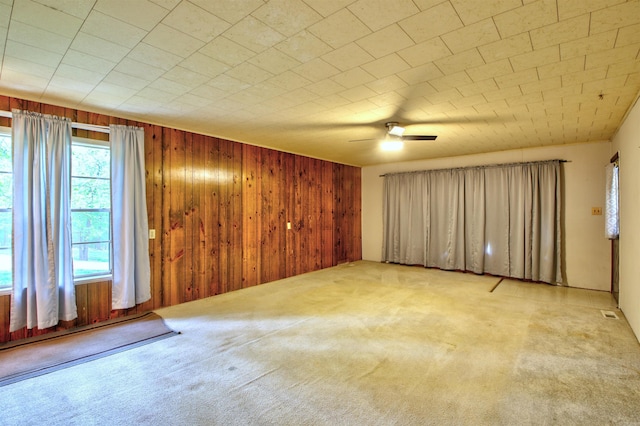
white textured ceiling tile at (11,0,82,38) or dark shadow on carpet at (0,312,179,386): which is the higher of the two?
white textured ceiling tile at (11,0,82,38)

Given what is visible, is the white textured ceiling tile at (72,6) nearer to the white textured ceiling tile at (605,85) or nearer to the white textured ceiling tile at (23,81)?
the white textured ceiling tile at (23,81)

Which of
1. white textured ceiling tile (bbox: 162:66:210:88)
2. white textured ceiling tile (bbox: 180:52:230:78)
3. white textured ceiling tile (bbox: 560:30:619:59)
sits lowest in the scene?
white textured ceiling tile (bbox: 560:30:619:59)

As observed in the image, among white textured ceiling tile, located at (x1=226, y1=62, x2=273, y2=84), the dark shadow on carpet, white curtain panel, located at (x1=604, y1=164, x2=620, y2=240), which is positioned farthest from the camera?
white curtain panel, located at (x1=604, y1=164, x2=620, y2=240)

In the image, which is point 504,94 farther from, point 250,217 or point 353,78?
point 250,217

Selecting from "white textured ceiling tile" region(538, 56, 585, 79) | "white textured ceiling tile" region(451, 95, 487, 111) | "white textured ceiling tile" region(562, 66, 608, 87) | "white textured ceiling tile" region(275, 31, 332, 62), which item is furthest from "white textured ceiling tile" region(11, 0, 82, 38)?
"white textured ceiling tile" region(562, 66, 608, 87)

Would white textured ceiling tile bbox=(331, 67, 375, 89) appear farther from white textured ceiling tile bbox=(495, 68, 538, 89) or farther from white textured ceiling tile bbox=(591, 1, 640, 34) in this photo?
white textured ceiling tile bbox=(591, 1, 640, 34)

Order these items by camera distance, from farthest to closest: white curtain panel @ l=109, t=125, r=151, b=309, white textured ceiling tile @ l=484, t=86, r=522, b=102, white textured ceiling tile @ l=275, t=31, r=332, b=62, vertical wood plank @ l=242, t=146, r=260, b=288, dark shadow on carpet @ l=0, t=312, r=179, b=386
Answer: vertical wood plank @ l=242, t=146, r=260, b=288 → white curtain panel @ l=109, t=125, r=151, b=309 → white textured ceiling tile @ l=484, t=86, r=522, b=102 → dark shadow on carpet @ l=0, t=312, r=179, b=386 → white textured ceiling tile @ l=275, t=31, r=332, b=62

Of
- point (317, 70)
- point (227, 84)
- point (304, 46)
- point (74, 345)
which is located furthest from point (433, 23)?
point (74, 345)

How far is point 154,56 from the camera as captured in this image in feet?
7.22

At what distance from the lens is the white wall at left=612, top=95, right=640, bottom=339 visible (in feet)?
9.70

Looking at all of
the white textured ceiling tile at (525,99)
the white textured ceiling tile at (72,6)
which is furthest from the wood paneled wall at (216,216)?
the white textured ceiling tile at (525,99)

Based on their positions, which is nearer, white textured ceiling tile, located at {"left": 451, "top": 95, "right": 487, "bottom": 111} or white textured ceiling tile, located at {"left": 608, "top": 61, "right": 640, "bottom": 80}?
white textured ceiling tile, located at {"left": 608, "top": 61, "right": 640, "bottom": 80}

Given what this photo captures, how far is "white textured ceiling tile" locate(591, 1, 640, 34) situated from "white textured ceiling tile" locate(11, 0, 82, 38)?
9.79 ft

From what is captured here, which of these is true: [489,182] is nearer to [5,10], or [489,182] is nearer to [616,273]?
[616,273]
